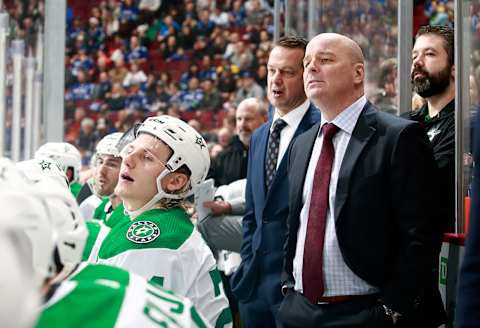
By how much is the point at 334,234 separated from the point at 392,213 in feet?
0.55

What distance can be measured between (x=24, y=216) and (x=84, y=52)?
1031 cm

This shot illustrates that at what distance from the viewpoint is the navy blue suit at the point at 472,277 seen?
1.46 metres

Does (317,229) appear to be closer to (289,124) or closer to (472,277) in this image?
(289,124)

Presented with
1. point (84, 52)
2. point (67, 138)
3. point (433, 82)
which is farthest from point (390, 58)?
point (84, 52)

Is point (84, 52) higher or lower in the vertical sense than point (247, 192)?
higher

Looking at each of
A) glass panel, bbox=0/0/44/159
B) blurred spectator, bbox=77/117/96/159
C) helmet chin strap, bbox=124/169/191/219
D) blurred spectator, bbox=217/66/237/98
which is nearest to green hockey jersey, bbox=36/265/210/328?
helmet chin strap, bbox=124/169/191/219

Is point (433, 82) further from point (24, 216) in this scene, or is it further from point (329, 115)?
point (24, 216)

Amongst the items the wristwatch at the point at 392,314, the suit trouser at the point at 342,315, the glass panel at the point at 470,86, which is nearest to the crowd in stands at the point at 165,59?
the glass panel at the point at 470,86

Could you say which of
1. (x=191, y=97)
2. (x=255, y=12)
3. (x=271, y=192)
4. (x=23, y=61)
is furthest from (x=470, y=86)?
(x=255, y=12)

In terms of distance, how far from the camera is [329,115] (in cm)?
248

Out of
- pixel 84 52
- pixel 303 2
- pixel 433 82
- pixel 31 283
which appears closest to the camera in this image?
pixel 31 283

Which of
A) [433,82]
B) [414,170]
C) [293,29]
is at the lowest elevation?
[414,170]

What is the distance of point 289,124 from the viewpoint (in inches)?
120

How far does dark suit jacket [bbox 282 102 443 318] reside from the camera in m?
2.21
